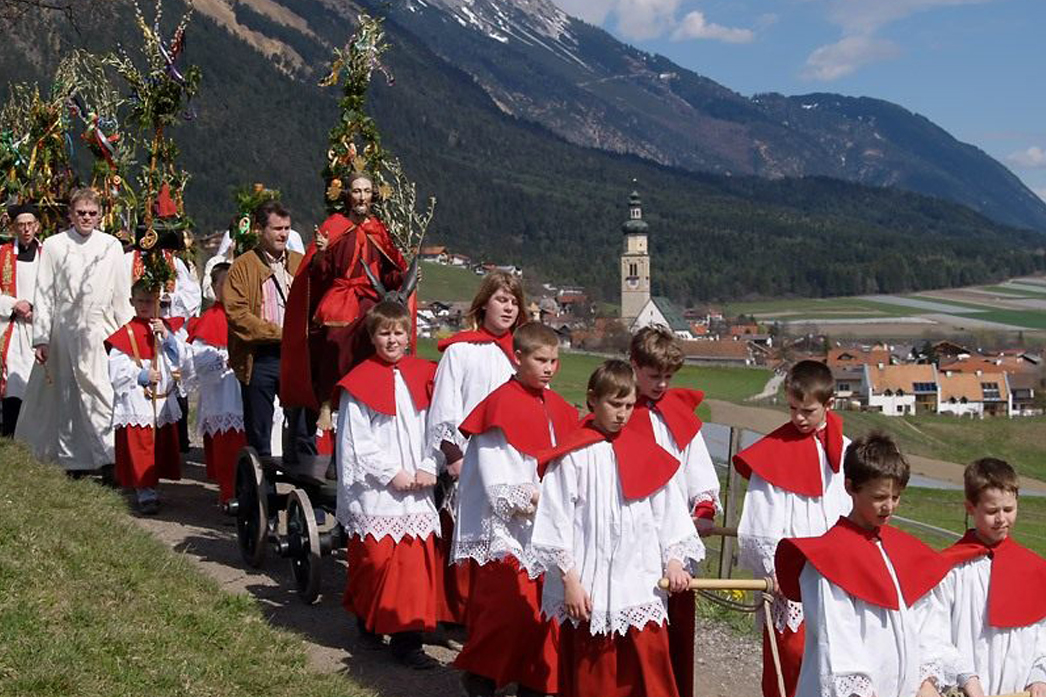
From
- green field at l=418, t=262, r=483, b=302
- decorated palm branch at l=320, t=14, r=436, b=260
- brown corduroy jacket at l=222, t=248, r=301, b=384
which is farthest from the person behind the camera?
green field at l=418, t=262, r=483, b=302

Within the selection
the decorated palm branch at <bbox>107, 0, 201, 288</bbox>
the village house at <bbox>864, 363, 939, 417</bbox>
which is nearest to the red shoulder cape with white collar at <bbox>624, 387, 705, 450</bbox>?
the decorated palm branch at <bbox>107, 0, 201, 288</bbox>

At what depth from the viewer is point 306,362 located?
8.50 meters

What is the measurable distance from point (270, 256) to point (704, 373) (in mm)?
86941

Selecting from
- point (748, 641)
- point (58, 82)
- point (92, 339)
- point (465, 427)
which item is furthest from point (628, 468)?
point (58, 82)

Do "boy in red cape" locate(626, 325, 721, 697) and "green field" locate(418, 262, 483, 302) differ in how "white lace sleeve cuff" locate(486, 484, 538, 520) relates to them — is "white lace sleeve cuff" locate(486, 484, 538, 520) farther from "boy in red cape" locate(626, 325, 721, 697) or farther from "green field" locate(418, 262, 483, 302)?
"green field" locate(418, 262, 483, 302)

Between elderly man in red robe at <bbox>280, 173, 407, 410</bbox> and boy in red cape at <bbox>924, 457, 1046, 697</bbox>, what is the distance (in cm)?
399

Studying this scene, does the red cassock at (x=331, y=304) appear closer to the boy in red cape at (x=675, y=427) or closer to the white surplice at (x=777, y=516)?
the boy in red cape at (x=675, y=427)

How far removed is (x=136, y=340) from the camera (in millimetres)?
10375

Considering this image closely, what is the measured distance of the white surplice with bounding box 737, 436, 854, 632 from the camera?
586 cm

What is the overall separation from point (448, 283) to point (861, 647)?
436ft

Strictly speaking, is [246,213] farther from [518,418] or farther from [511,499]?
[511,499]

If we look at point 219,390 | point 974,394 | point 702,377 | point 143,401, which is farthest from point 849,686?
point 974,394

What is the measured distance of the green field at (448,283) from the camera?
127 meters

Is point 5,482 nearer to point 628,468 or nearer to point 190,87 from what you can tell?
point 190,87
